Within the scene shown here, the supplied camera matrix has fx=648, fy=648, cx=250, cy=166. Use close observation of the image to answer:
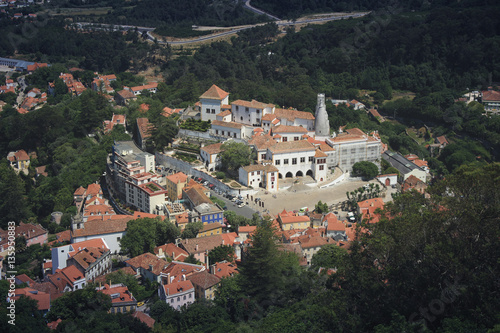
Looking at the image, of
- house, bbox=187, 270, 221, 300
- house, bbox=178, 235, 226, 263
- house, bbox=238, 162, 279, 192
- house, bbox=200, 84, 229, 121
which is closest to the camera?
house, bbox=187, 270, 221, 300

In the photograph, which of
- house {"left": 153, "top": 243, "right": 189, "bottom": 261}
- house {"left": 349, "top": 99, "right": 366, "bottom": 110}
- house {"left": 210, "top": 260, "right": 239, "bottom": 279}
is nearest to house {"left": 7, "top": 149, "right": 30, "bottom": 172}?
house {"left": 153, "top": 243, "right": 189, "bottom": 261}

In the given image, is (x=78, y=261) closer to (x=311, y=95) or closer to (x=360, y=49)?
(x=311, y=95)

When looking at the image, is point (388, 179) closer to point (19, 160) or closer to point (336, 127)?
point (336, 127)

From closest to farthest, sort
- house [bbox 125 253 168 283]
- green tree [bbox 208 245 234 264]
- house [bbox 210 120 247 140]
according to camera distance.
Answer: house [bbox 125 253 168 283], green tree [bbox 208 245 234 264], house [bbox 210 120 247 140]

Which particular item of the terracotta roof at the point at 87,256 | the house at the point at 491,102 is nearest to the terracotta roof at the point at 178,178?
the terracotta roof at the point at 87,256

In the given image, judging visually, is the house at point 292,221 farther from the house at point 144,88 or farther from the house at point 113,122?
the house at point 144,88

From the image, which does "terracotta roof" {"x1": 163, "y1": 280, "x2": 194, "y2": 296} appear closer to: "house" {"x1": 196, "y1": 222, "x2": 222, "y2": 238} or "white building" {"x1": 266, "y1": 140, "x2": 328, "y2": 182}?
"house" {"x1": 196, "y1": 222, "x2": 222, "y2": 238}

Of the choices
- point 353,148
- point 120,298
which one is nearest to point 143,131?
point 353,148
